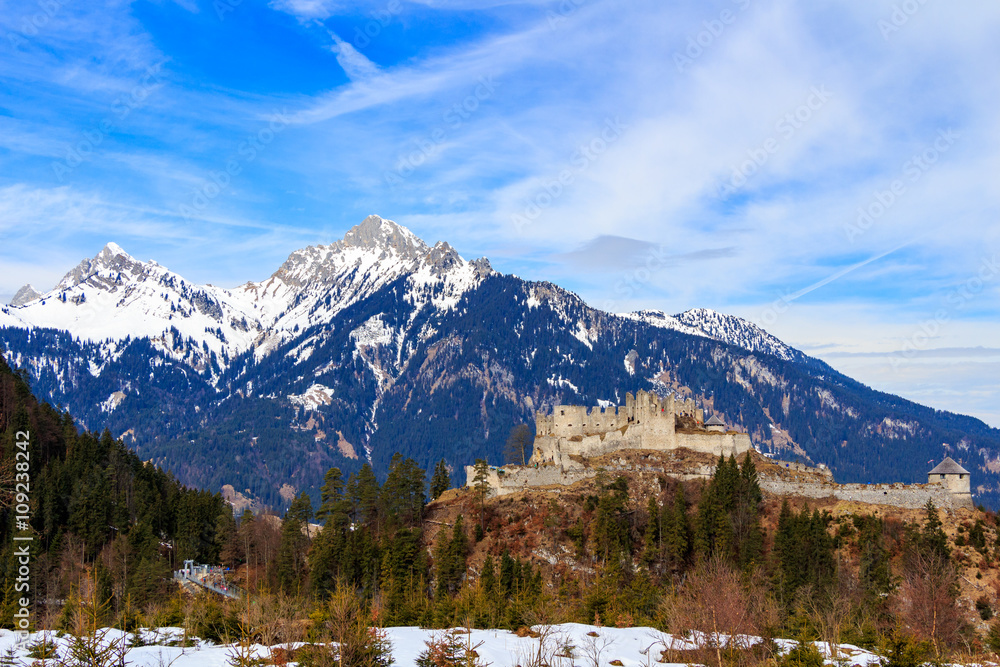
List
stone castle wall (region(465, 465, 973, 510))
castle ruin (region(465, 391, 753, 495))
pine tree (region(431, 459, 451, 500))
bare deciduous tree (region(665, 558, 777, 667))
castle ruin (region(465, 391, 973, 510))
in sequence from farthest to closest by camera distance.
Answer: pine tree (region(431, 459, 451, 500)) < castle ruin (region(465, 391, 753, 495)) < castle ruin (region(465, 391, 973, 510)) < stone castle wall (region(465, 465, 973, 510)) < bare deciduous tree (region(665, 558, 777, 667))

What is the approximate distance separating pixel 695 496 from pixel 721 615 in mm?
50538

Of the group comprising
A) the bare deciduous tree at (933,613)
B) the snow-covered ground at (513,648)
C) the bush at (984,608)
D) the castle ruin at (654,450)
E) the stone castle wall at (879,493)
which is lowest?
the bush at (984,608)

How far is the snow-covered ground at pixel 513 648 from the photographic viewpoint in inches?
1256

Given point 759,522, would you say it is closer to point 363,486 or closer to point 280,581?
point 363,486

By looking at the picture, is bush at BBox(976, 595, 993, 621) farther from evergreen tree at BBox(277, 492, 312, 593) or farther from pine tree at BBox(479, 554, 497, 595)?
evergreen tree at BBox(277, 492, 312, 593)

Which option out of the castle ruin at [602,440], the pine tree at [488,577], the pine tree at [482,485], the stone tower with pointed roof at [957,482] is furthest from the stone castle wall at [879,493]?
the pine tree at [488,577]

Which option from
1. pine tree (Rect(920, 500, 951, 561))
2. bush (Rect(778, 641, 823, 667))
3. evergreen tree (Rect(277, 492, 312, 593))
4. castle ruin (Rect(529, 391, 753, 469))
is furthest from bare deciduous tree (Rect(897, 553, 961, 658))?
evergreen tree (Rect(277, 492, 312, 593))

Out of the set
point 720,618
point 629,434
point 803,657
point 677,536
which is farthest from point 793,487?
point 803,657

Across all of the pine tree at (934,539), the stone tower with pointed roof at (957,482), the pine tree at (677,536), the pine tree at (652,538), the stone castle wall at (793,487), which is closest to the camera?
the pine tree at (934,539)

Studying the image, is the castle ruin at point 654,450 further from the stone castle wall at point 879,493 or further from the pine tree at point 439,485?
the pine tree at point 439,485

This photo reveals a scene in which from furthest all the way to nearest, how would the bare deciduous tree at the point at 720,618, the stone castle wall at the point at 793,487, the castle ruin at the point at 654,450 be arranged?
the castle ruin at the point at 654,450 → the stone castle wall at the point at 793,487 → the bare deciduous tree at the point at 720,618

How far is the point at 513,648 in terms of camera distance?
3744 centimetres

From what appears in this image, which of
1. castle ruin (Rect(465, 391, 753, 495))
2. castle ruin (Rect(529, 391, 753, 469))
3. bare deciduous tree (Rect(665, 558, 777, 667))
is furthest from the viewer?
castle ruin (Rect(529, 391, 753, 469))

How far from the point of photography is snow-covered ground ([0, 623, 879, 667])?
105 feet
